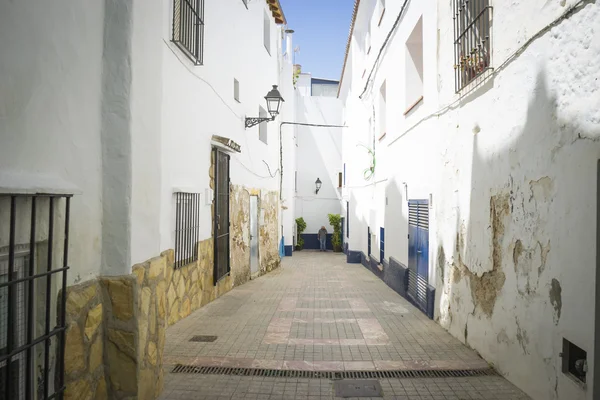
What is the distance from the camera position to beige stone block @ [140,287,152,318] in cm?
335

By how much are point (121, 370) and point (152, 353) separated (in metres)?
0.35

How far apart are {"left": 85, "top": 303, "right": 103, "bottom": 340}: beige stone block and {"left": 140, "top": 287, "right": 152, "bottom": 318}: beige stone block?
0.31 meters

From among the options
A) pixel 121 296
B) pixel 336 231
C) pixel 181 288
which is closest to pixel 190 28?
pixel 181 288

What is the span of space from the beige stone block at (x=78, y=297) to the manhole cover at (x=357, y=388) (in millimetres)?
2301

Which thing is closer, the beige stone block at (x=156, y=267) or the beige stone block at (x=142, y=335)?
the beige stone block at (x=142, y=335)

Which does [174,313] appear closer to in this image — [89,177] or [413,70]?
[89,177]

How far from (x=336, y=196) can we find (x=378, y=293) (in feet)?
46.0

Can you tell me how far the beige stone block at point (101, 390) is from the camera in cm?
313

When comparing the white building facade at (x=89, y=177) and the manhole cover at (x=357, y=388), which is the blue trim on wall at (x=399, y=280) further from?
the white building facade at (x=89, y=177)

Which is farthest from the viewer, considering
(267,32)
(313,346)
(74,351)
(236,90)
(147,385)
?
(267,32)

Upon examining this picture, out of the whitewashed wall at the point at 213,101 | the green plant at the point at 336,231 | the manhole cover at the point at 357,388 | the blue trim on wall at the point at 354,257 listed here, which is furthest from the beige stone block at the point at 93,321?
the green plant at the point at 336,231

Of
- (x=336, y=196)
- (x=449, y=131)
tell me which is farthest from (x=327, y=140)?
(x=449, y=131)

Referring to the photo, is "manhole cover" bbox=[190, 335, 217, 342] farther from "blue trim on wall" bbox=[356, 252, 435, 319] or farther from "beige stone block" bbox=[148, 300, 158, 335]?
"blue trim on wall" bbox=[356, 252, 435, 319]

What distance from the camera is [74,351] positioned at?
113 inches
